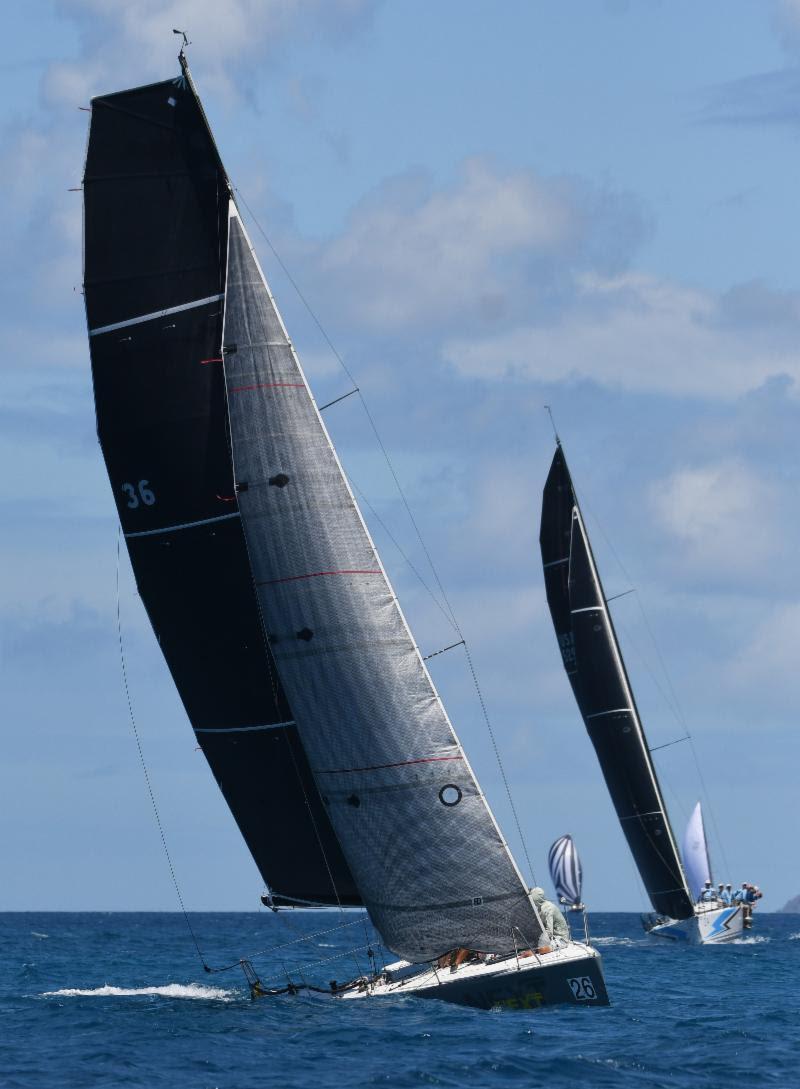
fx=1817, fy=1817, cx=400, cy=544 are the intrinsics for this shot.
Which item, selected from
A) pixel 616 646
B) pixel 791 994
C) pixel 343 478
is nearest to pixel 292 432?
pixel 343 478

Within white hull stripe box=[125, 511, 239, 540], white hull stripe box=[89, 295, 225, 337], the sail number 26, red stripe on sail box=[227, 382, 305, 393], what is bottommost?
white hull stripe box=[125, 511, 239, 540]

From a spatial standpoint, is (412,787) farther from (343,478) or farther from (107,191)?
(107,191)

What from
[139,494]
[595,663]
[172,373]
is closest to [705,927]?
[595,663]

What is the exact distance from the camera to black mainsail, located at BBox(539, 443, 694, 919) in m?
57.9

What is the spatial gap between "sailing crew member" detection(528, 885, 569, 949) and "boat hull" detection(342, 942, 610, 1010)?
0.48 meters

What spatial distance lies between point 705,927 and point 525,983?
35497 millimetres

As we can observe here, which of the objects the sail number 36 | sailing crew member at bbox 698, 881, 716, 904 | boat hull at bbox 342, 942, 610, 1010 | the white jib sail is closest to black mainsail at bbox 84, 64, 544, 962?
boat hull at bbox 342, 942, 610, 1010

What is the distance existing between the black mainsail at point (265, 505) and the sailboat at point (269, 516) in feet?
0.09

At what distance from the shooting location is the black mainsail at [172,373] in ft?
95.8

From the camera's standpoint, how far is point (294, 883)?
32.0 metres

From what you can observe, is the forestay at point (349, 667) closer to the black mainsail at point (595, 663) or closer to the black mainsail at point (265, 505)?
the black mainsail at point (265, 505)

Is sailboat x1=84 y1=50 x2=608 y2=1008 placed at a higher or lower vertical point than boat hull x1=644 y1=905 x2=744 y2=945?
higher

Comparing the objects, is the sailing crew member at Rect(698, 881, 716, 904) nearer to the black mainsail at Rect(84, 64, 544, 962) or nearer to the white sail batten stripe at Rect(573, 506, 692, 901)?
the white sail batten stripe at Rect(573, 506, 692, 901)

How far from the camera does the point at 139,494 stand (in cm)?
2995
